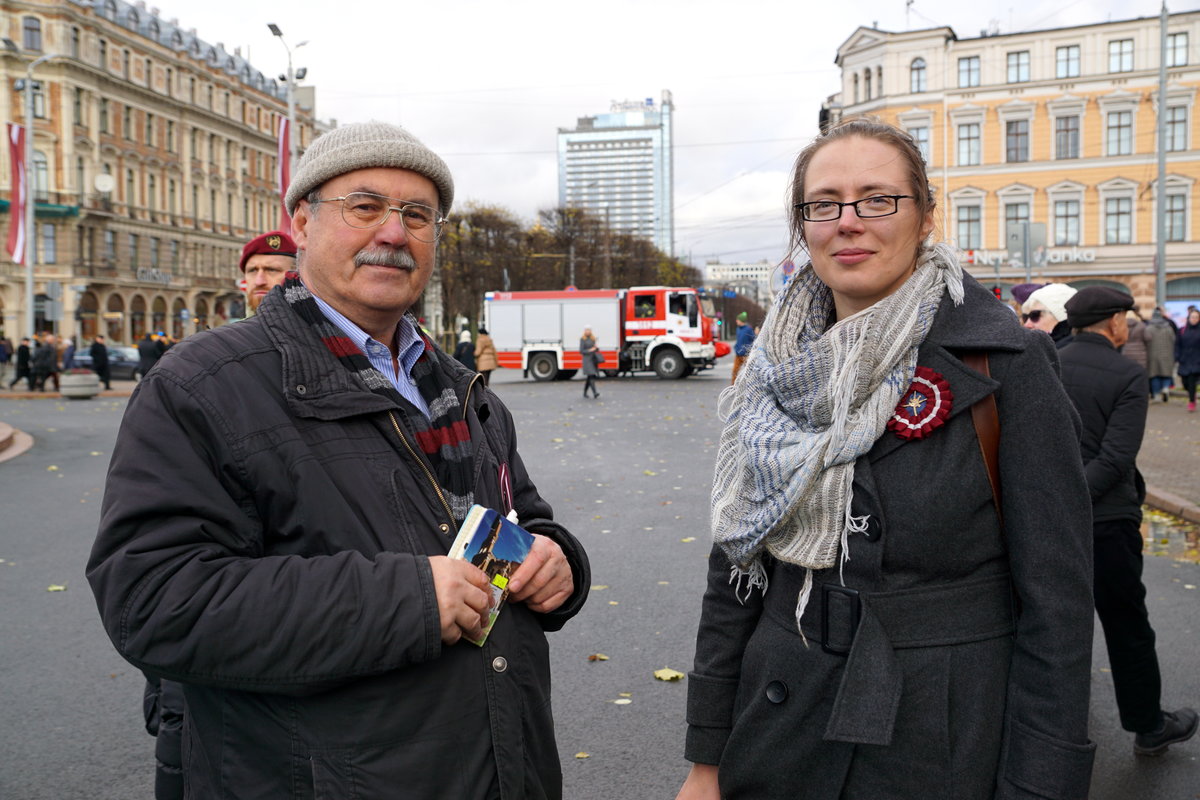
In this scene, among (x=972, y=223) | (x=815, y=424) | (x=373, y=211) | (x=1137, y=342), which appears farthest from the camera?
(x=972, y=223)

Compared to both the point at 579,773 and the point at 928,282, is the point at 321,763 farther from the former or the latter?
the point at 579,773

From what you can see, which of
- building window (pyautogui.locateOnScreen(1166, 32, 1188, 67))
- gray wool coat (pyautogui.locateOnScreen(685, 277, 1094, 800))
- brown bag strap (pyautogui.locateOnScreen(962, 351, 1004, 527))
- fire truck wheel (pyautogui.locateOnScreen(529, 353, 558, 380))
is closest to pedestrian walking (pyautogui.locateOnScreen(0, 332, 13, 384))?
fire truck wheel (pyautogui.locateOnScreen(529, 353, 558, 380))

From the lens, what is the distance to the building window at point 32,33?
52188 mm

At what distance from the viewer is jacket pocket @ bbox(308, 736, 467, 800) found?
179cm

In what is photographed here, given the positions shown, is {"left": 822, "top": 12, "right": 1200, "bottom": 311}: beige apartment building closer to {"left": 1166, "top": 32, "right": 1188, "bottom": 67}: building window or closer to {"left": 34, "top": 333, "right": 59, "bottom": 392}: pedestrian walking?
{"left": 1166, "top": 32, "right": 1188, "bottom": 67}: building window

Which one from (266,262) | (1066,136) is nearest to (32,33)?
(1066,136)

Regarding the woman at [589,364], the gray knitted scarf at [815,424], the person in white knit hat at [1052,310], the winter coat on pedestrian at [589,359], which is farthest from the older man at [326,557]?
the winter coat on pedestrian at [589,359]

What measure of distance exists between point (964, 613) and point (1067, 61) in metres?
54.4

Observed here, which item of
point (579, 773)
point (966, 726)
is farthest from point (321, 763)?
point (579, 773)

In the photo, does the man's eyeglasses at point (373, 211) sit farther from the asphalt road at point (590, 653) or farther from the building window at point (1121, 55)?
the building window at point (1121, 55)

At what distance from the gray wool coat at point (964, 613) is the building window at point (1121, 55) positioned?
54.2 meters

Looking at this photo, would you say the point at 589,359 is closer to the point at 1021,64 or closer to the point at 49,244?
the point at 1021,64

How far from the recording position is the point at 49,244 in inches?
2138

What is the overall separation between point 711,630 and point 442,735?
2.21 feet
